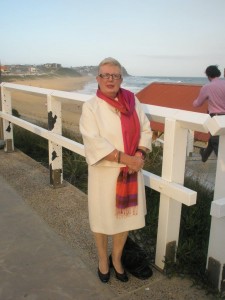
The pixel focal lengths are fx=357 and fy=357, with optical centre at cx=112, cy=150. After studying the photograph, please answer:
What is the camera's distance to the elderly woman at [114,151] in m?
2.32

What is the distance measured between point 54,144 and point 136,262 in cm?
210

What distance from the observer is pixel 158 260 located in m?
2.78

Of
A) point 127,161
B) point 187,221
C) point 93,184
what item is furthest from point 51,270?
point 187,221

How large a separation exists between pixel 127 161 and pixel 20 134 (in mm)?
5351

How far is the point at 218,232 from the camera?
2369mm

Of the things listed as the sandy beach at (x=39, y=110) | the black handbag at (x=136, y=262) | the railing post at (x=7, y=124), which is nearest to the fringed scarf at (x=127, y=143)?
the black handbag at (x=136, y=262)

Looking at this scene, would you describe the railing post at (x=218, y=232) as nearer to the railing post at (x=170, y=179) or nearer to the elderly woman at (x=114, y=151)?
the railing post at (x=170, y=179)

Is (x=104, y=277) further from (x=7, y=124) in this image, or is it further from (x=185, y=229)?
(x=7, y=124)

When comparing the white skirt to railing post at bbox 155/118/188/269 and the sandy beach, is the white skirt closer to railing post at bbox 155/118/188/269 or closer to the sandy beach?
railing post at bbox 155/118/188/269

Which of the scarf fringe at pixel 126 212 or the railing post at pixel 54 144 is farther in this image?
the railing post at pixel 54 144

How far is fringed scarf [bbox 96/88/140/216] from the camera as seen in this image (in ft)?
7.73

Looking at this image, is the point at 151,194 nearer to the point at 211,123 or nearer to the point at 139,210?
the point at 139,210

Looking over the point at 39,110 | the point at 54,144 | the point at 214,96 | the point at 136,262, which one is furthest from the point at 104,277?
the point at 39,110

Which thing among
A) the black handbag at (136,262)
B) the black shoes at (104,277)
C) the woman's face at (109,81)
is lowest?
the black shoes at (104,277)
